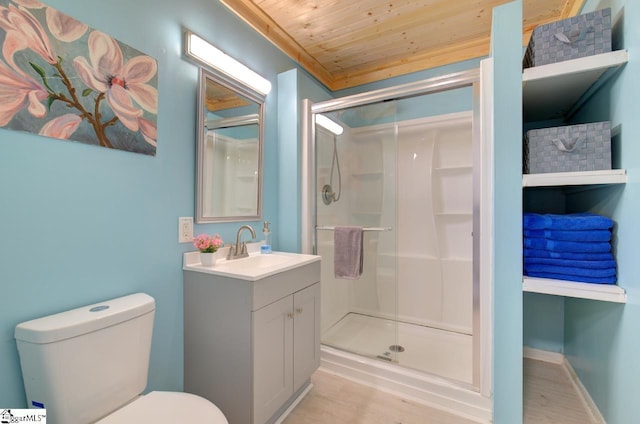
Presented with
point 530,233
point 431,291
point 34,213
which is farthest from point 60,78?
point 431,291

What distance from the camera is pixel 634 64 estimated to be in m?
1.11

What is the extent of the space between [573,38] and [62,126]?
88.0 inches

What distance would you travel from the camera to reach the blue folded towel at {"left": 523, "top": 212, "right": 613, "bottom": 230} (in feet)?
4.14

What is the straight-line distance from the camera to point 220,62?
63.8 inches

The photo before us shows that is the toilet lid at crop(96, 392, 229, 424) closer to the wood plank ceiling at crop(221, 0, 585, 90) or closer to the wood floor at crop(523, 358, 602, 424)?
the wood floor at crop(523, 358, 602, 424)

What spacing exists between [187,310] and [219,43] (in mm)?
1585

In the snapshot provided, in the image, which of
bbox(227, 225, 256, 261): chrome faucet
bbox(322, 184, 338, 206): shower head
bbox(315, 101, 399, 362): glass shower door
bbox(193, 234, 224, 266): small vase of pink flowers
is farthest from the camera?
bbox(322, 184, 338, 206): shower head

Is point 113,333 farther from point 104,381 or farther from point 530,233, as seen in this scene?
point 530,233

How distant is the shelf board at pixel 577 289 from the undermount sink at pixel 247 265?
1163 millimetres

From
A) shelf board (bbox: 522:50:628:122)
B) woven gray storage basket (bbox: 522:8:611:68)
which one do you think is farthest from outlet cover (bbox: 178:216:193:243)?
woven gray storage basket (bbox: 522:8:611:68)

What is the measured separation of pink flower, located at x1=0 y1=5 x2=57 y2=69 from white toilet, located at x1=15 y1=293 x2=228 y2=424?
897 millimetres

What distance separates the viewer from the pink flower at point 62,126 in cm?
98

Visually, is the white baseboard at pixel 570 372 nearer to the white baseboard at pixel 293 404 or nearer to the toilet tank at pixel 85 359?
the white baseboard at pixel 293 404

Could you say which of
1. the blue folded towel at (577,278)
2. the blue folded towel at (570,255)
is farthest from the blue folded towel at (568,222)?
the blue folded towel at (577,278)
